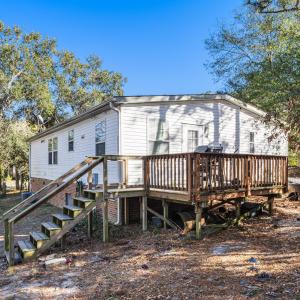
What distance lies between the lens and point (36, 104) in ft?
94.7

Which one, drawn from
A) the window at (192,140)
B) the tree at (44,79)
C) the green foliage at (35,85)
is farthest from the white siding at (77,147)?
the tree at (44,79)

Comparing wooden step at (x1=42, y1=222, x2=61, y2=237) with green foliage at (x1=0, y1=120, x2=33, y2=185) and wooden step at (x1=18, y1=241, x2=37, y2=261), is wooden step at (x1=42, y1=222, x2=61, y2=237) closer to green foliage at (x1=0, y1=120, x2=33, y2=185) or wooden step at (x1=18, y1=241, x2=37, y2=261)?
wooden step at (x1=18, y1=241, x2=37, y2=261)

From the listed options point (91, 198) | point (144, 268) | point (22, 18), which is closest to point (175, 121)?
point (91, 198)

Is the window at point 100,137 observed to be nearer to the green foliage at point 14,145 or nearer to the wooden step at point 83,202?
the wooden step at point 83,202

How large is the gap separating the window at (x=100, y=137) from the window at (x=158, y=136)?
1.59m

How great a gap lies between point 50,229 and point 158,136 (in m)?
4.61

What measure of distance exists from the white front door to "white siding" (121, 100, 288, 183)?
5.6 inches

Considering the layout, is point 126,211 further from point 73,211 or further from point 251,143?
point 251,143

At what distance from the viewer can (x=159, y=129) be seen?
1024 cm

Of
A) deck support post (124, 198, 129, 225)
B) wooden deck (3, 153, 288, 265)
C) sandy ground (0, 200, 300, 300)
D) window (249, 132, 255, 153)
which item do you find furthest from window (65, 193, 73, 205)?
window (249, 132, 255, 153)

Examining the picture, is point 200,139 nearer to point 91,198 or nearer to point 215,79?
point 91,198

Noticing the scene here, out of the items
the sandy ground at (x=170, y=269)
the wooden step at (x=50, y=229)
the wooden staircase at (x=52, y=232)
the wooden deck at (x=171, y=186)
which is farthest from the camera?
the wooden deck at (x=171, y=186)

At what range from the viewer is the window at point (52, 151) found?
15.5 m

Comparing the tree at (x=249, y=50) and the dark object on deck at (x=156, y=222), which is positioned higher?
the tree at (x=249, y=50)
